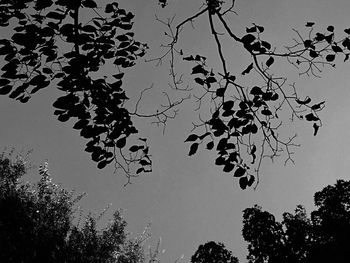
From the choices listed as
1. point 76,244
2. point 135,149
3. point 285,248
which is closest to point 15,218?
point 76,244

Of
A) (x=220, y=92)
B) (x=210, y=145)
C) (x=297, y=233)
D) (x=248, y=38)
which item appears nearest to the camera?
(x=248, y=38)

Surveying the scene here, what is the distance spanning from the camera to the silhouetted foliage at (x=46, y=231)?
25.8 meters

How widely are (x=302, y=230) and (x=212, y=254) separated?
11.5 metres

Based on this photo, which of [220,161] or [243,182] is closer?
[243,182]

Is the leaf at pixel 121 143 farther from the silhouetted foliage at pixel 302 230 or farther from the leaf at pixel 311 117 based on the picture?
the silhouetted foliage at pixel 302 230

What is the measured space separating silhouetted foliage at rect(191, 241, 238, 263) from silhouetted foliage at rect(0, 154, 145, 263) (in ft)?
36.8

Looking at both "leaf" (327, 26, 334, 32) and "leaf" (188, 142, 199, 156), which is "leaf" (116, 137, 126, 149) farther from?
"leaf" (327, 26, 334, 32)

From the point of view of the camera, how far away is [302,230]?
4416cm

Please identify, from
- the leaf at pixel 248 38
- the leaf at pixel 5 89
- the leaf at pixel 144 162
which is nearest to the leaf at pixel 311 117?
the leaf at pixel 248 38

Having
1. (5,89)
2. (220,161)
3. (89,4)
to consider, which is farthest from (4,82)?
(220,161)

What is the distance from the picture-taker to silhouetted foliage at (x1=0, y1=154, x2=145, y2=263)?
84.5 ft

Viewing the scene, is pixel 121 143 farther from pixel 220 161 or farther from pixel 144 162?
pixel 220 161

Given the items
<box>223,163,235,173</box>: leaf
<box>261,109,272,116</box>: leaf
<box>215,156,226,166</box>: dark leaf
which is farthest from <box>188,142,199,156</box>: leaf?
<box>261,109,272,116</box>: leaf

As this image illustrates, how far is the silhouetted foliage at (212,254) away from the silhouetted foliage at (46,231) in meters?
11.2
